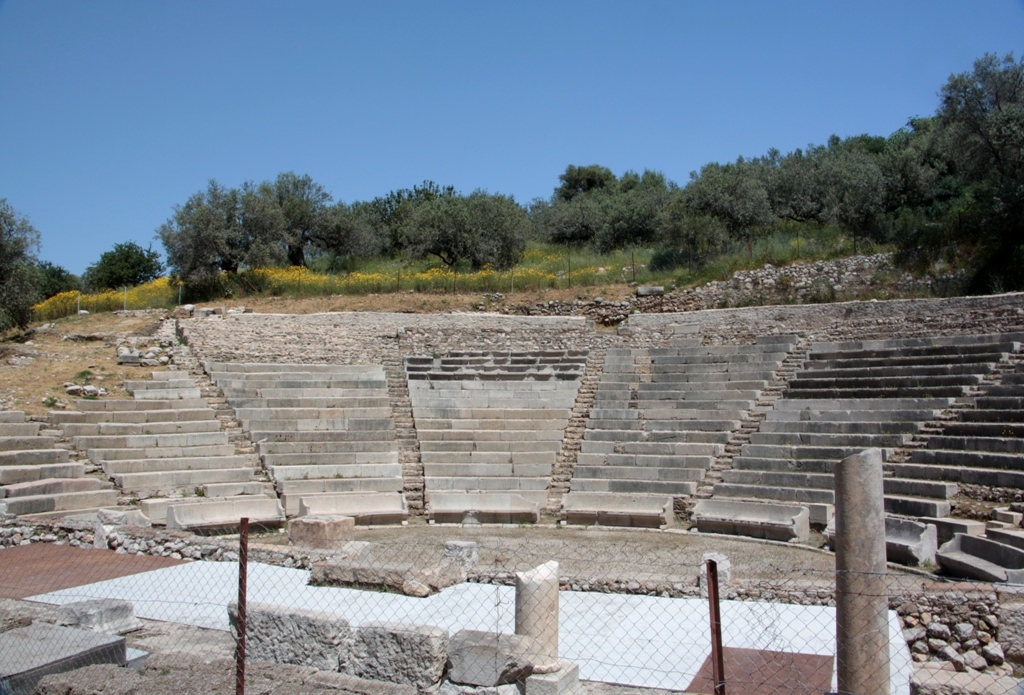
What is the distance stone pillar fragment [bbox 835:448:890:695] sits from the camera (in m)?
4.85

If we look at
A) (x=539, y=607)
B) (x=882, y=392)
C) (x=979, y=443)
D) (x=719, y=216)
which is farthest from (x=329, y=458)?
(x=719, y=216)

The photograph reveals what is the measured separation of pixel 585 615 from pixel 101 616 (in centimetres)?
417

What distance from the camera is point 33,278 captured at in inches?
912

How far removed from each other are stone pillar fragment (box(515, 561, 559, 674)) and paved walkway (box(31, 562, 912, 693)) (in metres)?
0.22

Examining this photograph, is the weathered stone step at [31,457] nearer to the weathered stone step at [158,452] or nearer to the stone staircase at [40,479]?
the stone staircase at [40,479]

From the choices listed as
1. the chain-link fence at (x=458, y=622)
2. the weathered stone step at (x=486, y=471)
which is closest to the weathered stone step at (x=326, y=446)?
the weathered stone step at (x=486, y=471)

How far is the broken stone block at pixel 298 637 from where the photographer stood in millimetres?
5844

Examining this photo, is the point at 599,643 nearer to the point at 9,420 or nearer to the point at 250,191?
the point at 9,420

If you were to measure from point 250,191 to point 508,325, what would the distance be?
11.8 meters

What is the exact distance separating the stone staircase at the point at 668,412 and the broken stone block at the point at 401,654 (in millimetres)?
8821

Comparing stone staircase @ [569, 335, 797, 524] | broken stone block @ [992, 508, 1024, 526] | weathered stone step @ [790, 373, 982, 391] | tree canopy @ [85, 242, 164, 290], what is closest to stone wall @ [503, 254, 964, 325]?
stone staircase @ [569, 335, 797, 524]

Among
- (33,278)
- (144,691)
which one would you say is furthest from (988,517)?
(33,278)

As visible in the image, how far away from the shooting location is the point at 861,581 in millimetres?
4891

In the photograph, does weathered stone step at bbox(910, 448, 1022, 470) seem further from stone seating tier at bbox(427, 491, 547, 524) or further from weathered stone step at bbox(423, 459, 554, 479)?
weathered stone step at bbox(423, 459, 554, 479)
